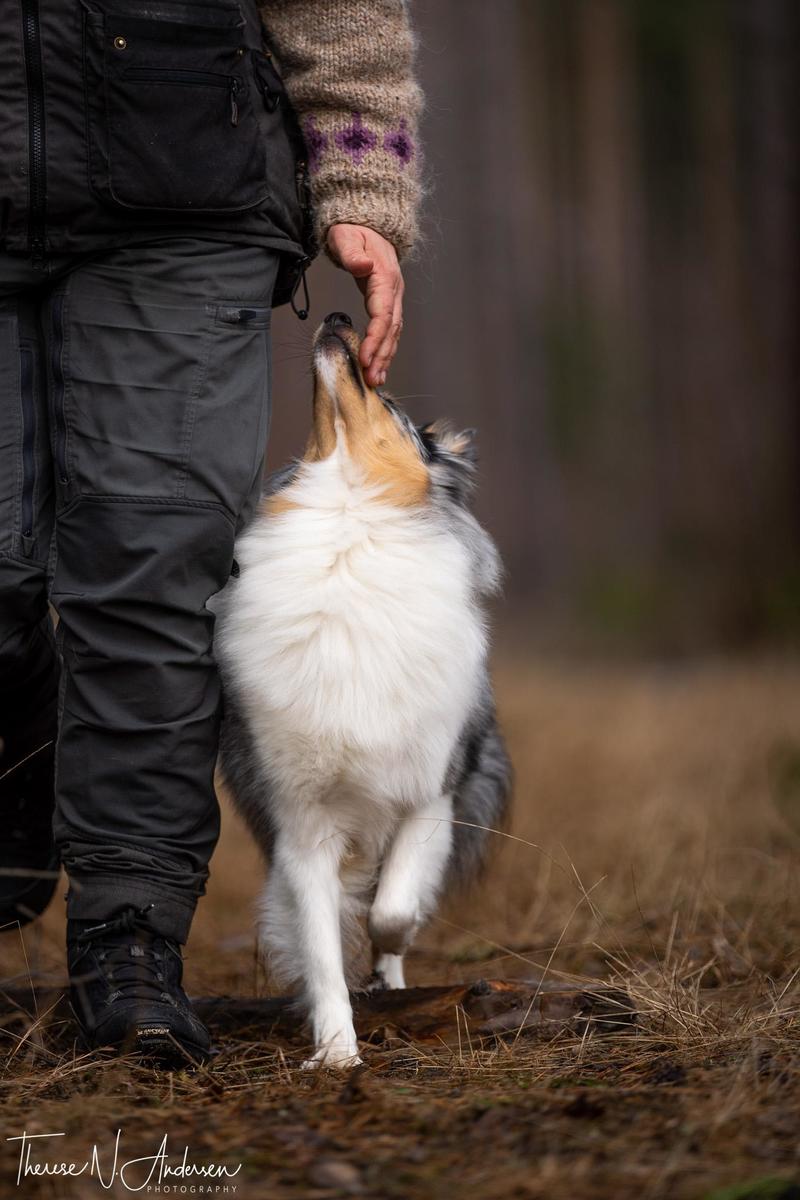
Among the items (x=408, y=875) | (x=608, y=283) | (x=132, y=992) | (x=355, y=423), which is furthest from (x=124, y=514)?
(x=608, y=283)

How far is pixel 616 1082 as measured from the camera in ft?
7.60

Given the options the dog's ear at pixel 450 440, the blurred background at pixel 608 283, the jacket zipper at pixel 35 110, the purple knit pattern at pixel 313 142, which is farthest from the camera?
the blurred background at pixel 608 283

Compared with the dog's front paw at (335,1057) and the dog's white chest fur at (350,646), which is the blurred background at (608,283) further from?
the dog's front paw at (335,1057)

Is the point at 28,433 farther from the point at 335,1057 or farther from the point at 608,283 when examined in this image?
the point at 608,283

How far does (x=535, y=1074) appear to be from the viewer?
2.39 metres

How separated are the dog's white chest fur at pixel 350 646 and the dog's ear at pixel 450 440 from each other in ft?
1.21

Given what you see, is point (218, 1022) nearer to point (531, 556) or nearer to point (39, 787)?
point (39, 787)

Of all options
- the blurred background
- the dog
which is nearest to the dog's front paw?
the dog

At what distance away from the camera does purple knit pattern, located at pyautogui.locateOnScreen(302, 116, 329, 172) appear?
9.49 feet

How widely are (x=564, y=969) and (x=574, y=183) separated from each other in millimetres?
16030

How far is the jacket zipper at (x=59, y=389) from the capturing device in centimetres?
265

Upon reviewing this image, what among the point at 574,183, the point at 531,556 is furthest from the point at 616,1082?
the point at 574,183

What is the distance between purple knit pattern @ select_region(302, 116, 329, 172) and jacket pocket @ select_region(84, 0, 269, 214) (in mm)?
279

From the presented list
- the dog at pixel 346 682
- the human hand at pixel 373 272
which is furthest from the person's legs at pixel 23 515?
the human hand at pixel 373 272
